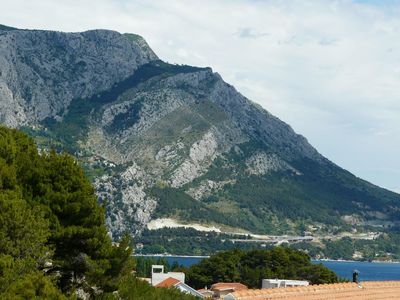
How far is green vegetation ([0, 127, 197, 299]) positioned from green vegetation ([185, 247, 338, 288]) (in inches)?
2866

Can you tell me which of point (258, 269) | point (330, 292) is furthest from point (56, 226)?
point (258, 269)

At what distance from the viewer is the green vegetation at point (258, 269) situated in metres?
110

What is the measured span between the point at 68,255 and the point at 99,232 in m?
1.85

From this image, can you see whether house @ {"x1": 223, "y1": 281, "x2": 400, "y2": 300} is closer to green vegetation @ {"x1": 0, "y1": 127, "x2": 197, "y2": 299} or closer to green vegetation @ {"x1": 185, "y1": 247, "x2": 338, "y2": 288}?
green vegetation @ {"x1": 0, "y1": 127, "x2": 197, "y2": 299}

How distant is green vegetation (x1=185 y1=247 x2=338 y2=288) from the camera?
110 m

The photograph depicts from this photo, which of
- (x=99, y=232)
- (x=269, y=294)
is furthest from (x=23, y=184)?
(x=269, y=294)

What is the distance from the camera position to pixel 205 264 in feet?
388

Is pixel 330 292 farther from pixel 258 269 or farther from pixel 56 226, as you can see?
pixel 258 269

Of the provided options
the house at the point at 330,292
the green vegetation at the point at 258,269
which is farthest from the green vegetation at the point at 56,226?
the green vegetation at the point at 258,269

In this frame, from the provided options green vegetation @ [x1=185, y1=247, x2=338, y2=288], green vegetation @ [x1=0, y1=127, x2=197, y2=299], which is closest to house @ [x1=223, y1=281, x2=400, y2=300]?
green vegetation @ [x1=0, y1=127, x2=197, y2=299]

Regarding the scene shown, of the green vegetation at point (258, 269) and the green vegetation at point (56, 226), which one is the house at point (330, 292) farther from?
the green vegetation at point (258, 269)

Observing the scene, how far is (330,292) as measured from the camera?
27641 millimetres

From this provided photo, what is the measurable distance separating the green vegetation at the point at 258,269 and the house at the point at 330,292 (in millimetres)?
78930

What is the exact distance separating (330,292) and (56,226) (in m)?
13.9
